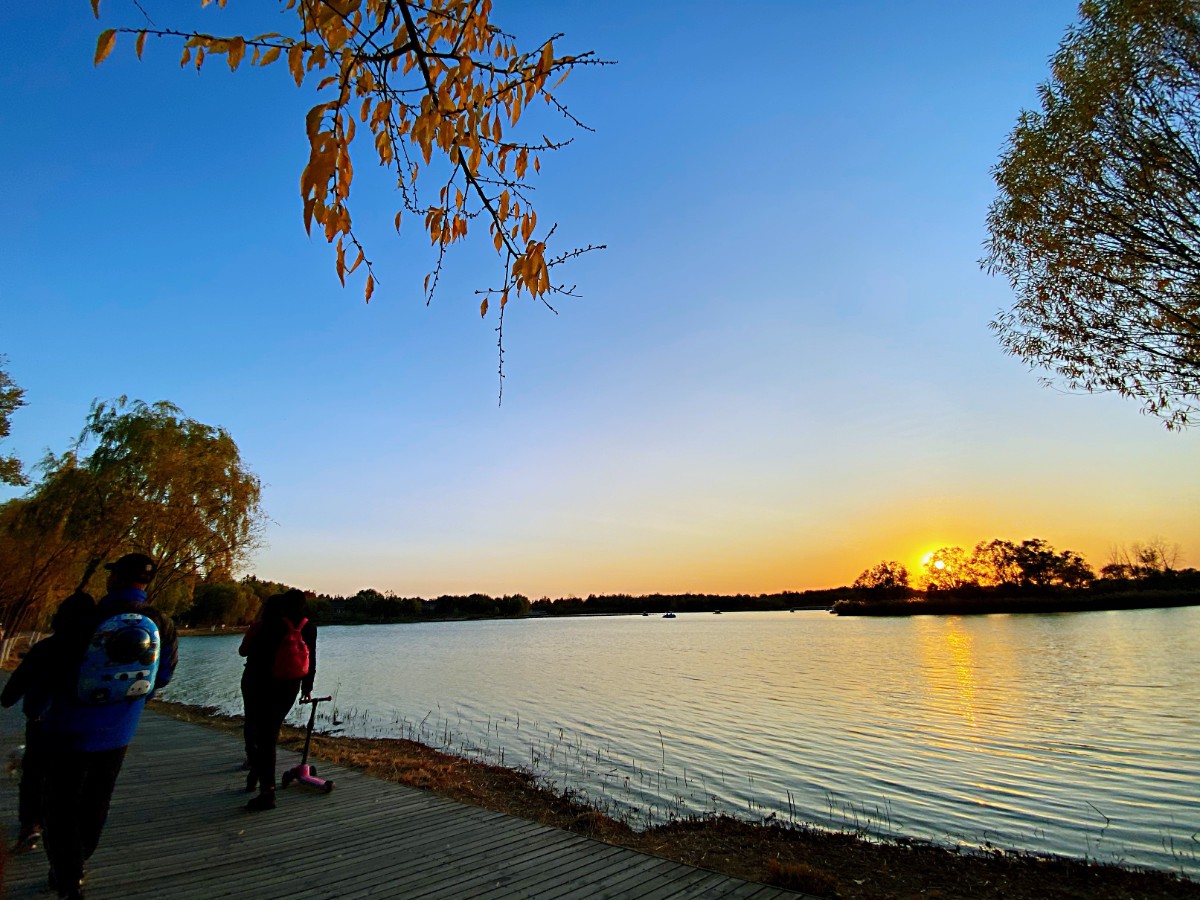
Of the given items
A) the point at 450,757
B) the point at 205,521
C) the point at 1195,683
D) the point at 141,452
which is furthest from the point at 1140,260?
the point at 141,452

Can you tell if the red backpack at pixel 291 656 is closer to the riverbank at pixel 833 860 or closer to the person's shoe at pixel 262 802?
the person's shoe at pixel 262 802

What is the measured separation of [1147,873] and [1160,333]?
611 cm

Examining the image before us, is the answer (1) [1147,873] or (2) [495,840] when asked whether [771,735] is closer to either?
(1) [1147,873]

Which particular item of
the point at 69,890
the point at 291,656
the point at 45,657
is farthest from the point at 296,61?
the point at 291,656

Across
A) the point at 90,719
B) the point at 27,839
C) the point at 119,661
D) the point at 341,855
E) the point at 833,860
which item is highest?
the point at 119,661

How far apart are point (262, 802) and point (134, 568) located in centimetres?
346

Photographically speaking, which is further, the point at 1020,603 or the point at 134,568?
the point at 1020,603

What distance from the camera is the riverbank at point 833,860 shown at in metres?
5.56

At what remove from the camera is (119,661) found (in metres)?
4.04

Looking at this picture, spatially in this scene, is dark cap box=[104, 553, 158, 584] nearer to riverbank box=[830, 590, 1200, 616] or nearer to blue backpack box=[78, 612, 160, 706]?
blue backpack box=[78, 612, 160, 706]

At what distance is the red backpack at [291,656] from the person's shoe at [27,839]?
2012 mm

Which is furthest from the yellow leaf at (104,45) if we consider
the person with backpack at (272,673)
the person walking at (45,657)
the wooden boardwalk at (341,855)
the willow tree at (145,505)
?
the willow tree at (145,505)

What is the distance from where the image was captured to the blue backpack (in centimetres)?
394

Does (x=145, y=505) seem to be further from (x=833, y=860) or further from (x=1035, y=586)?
(x=1035, y=586)
